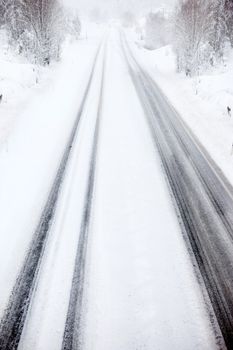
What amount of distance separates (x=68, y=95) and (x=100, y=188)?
8.76 m

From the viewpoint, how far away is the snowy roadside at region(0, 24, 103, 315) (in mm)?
4961

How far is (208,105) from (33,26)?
536 inches

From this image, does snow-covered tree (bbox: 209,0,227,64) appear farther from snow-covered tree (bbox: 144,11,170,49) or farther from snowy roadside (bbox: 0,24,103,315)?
snow-covered tree (bbox: 144,11,170,49)

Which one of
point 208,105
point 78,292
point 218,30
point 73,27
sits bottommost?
point 78,292

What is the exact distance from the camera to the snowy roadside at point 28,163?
16.3 feet

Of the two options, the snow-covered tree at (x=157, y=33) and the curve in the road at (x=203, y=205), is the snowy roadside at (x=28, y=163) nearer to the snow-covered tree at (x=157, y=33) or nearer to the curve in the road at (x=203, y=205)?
the curve in the road at (x=203, y=205)

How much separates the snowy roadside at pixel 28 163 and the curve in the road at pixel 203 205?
266cm

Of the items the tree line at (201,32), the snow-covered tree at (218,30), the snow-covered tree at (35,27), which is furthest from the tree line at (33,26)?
the snow-covered tree at (218,30)

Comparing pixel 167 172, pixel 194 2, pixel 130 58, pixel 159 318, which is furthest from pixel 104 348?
pixel 130 58

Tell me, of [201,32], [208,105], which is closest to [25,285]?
[208,105]

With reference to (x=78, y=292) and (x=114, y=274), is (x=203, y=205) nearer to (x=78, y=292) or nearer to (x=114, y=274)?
(x=114, y=274)

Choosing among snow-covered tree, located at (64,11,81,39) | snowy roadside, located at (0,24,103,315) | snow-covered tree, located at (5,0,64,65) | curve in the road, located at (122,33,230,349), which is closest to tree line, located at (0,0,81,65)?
snow-covered tree, located at (5,0,64,65)

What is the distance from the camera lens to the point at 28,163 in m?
7.70

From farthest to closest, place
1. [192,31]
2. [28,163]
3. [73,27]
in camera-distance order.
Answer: [73,27] < [192,31] < [28,163]
